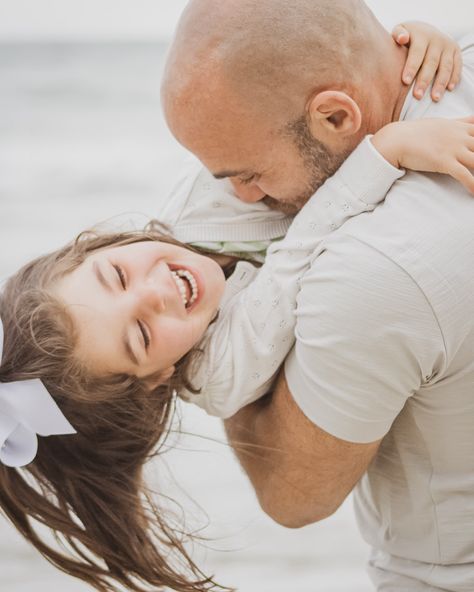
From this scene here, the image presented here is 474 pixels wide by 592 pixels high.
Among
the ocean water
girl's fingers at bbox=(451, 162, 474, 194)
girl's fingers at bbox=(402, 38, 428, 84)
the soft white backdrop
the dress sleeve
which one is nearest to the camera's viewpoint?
girl's fingers at bbox=(451, 162, 474, 194)

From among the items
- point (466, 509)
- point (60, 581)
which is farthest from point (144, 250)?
point (60, 581)

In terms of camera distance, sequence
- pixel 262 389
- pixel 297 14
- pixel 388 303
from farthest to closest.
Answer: pixel 262 389, pixel 297 14, pixel 388 303

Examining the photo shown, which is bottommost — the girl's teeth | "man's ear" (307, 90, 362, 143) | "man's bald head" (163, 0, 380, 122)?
the girl's teeth

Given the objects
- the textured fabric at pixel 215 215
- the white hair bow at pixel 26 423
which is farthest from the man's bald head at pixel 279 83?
the white hair bow at pixel 26 423

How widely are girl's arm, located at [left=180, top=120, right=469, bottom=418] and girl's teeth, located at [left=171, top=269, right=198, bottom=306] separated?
0.06 meters

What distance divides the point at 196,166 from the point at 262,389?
474 millimetres

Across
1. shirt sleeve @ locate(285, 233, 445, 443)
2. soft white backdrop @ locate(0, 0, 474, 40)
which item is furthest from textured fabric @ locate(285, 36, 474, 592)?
soft white backdrop @ locate(0, 0, 474, 40)

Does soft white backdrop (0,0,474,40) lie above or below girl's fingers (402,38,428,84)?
below

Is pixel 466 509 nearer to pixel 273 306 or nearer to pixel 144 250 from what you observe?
pixel 273 306

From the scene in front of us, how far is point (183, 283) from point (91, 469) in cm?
36

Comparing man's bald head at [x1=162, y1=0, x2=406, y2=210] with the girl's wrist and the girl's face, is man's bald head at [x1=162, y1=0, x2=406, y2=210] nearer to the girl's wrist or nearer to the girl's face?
the girl's wrist

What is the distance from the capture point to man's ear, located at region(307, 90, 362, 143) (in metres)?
1.44

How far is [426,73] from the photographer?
57.8 inches

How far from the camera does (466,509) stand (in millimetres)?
1503
